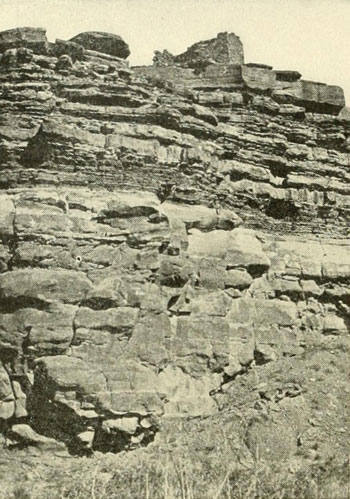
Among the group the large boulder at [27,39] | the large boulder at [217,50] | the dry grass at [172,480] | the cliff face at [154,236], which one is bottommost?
the dry grass at [172,480]

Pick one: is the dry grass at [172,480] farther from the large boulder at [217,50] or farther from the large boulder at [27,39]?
the large boulder at [217,50]

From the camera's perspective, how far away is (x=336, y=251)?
595 inches

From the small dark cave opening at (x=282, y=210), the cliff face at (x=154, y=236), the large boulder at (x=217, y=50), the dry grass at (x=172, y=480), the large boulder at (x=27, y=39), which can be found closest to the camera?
the dry grass at (x=172, y=480)

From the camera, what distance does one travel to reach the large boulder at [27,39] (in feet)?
43.5

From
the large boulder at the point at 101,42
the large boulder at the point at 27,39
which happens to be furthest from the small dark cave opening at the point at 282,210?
the large boulder at the point at 27,39

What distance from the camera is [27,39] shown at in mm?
13258

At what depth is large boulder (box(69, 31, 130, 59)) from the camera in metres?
13.7

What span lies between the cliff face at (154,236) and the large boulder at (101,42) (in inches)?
1.2

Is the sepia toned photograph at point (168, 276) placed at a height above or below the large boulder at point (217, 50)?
below

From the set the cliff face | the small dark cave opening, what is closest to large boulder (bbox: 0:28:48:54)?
the cliff face

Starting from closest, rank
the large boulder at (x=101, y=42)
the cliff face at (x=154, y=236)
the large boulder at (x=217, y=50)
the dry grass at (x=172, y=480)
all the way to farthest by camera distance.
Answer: the dry grass at (x=172, y=480) → the cliff face at (x=154, y=236) → the large boulder at (x=101, y=42) → the large boulder at (x=217, y=50)

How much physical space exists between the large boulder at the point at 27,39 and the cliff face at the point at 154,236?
0.08 feet

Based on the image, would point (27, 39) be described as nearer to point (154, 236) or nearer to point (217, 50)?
point (154, 236)

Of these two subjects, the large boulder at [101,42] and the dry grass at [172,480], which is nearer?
the dry grass at [172,480]
